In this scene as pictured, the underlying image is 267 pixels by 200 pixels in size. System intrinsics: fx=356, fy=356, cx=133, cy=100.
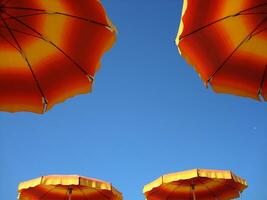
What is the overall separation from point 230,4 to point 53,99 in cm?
313

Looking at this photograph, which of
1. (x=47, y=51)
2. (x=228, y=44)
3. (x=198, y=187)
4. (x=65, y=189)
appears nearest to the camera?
(x=47, y=51)

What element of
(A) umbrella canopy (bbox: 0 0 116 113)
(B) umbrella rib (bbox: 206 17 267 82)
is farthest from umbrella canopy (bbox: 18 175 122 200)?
(B) umbrella rib (bbox: 206 17 267 82)

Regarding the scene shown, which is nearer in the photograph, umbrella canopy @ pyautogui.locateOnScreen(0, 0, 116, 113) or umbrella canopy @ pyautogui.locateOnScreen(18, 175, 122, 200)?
umbrella canopy @ pyautogui.locateOnScreen(0, 0, 116, 113)

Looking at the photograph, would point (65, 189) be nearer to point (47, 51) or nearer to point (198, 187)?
point (198, 187)

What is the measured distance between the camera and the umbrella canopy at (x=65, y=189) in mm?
10016

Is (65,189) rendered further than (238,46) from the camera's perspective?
Yes

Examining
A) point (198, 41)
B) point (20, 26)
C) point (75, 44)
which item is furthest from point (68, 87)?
point (198, 41)

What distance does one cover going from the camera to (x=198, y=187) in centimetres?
1337

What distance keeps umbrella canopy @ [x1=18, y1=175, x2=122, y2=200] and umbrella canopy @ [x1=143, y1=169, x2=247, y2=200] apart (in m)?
1.50

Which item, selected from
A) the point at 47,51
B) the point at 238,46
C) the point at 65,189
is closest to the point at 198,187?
the point at 65,189

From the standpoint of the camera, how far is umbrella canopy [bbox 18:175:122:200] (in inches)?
394

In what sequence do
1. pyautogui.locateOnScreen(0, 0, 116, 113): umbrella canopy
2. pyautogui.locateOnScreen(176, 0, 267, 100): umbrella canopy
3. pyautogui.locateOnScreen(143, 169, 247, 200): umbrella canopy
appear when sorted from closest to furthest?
pyautogui.locateOnScreen(0, 0, 116, 113): umbrella canopy → pyautogui.locateOnScreen(176, 0, 267, 100): umbrella canopy → pyautogui.locateOnScreen(143, 169, 247, 200): umbrella canopy

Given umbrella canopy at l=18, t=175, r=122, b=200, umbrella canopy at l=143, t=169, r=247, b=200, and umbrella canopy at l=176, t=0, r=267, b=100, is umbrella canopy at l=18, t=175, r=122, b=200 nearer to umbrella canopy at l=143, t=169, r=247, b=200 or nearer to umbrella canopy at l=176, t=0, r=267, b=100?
umbrella canopy at l=143, t=169, r=247, b=200

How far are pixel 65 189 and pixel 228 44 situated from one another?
8.93 m
